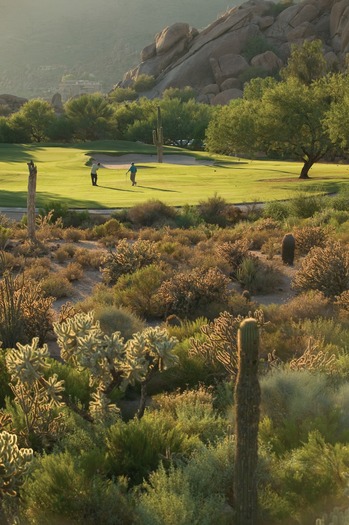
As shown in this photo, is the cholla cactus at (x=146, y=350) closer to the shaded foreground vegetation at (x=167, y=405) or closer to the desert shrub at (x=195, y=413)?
the shaded foreground vegetation at (x=167, y=405)

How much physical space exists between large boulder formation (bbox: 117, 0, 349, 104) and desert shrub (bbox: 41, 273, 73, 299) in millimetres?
95889

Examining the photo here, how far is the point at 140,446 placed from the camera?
800 centimetres

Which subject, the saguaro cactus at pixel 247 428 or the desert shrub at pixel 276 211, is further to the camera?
the desert shrub at pixel 276 211

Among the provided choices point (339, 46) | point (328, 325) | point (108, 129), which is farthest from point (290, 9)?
point (328, 325)

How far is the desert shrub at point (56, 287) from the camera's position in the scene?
1723cm

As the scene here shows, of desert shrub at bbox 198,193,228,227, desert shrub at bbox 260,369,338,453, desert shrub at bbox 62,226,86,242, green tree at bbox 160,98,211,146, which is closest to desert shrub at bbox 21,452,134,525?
desert shrub at bbox 260,369,338,453

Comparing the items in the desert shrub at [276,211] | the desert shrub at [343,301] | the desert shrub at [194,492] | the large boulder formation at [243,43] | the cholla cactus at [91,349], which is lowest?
the desert shrub at [194,492]

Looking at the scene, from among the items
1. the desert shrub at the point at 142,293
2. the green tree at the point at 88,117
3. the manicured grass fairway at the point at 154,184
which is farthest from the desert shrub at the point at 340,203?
the green tree at the point at 88,117

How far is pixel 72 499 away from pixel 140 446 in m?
1.25

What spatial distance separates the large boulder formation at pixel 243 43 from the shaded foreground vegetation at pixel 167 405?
9822cm

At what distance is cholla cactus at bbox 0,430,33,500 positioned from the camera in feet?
22.1

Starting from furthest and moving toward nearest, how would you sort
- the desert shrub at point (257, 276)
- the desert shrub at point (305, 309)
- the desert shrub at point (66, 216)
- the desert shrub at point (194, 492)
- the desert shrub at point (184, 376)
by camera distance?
the desert shrub at point (66, 216) → the desert shrub at point (257, 276) → the desert shrub at point (305, 309) → the desert shrub at point (184, 376) → the desert shrub at point (194, 492)

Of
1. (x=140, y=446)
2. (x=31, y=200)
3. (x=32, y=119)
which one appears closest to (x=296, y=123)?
(x=31, y=200)

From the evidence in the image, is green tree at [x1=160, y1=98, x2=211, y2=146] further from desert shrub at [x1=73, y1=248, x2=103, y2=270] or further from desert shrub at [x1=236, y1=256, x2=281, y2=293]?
desert shrub at [x1=236, y1=256, x2=281, y2=293]
